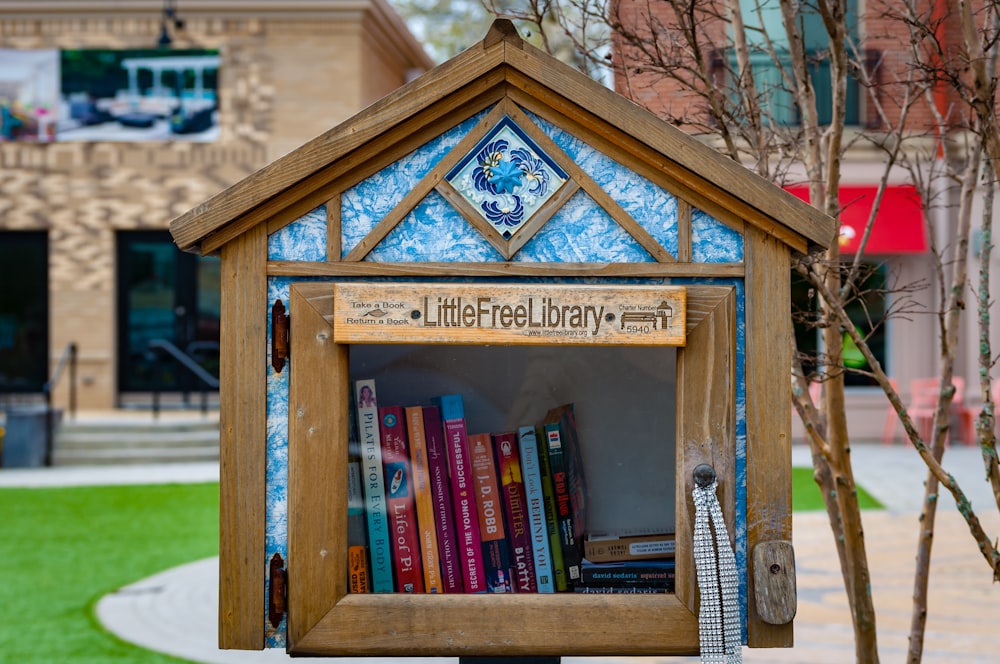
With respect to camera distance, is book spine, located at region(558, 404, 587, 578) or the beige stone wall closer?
book spine, located at region(558, 404, 587, 578)

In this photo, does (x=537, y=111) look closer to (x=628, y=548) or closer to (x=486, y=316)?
(x=486, y=316)

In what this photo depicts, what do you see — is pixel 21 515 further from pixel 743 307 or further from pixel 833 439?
pixel 743 307

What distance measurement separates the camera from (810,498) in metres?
11.0

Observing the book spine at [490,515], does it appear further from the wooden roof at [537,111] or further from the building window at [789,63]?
the building window at [789,63]

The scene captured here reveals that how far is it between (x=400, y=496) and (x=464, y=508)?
13 centimetres

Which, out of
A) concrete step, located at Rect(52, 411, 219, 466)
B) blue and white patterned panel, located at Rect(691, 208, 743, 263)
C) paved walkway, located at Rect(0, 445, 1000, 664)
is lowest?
paved walkway, located at Rect(0, 445, 1000, 664)

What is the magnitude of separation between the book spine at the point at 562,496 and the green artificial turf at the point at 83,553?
398cm

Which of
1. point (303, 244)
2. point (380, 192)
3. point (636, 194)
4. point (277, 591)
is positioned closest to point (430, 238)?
point (380, 192)

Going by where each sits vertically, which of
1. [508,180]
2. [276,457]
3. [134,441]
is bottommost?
[134,441]


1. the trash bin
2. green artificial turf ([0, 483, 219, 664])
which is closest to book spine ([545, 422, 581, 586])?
green artificial turf ([0, 483, 219, 664])

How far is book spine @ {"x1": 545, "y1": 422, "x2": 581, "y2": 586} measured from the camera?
2371 mm

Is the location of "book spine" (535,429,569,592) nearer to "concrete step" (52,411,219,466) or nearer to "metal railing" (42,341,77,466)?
"concrete step" (52,411,219,466)

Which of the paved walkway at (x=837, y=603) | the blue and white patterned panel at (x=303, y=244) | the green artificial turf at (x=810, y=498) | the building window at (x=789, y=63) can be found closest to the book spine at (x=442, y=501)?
the blue and white patterned panel at (x=303, y=244)

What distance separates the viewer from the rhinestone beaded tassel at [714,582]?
2.10 m
